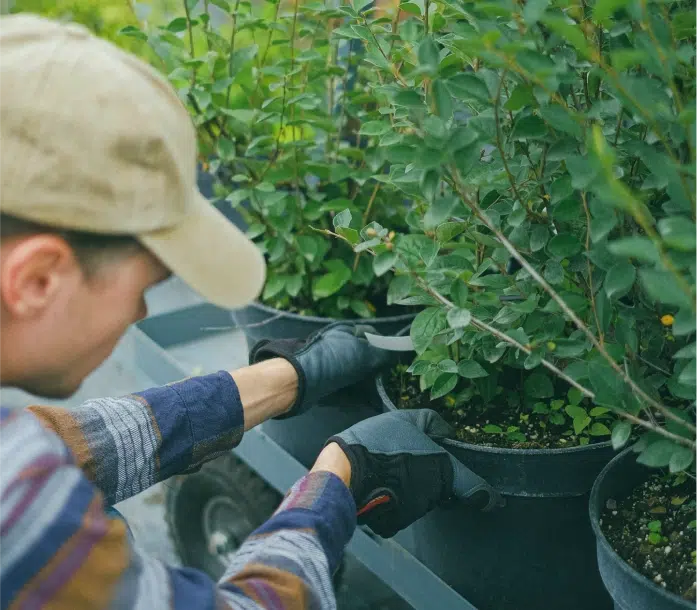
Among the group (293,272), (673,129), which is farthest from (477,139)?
(293,272)

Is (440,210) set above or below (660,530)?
above

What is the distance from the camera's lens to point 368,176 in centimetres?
165

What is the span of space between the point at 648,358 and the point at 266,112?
2.83 feet

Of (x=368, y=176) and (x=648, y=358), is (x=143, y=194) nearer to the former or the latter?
(x=648, y=358)

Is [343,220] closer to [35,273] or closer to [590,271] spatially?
[590,271]

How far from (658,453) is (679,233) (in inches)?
13.5

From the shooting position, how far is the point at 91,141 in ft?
2.54

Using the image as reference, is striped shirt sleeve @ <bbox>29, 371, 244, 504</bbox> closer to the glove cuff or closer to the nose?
the glove cuff

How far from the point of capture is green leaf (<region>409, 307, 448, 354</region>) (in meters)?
1.24

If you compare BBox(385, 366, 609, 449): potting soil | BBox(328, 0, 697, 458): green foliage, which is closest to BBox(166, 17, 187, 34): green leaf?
BBox(328, 0, 697, 458): green foliage

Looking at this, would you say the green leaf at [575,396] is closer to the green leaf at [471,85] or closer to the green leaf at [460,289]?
the green leaf at [460,289]

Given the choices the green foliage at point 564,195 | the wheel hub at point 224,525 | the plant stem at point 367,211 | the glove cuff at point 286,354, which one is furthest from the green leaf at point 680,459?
the wheel hub at point 224,525

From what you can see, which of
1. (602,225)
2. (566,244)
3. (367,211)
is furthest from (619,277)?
(367,211)

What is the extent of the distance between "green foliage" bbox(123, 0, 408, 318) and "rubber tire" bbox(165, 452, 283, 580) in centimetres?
38
